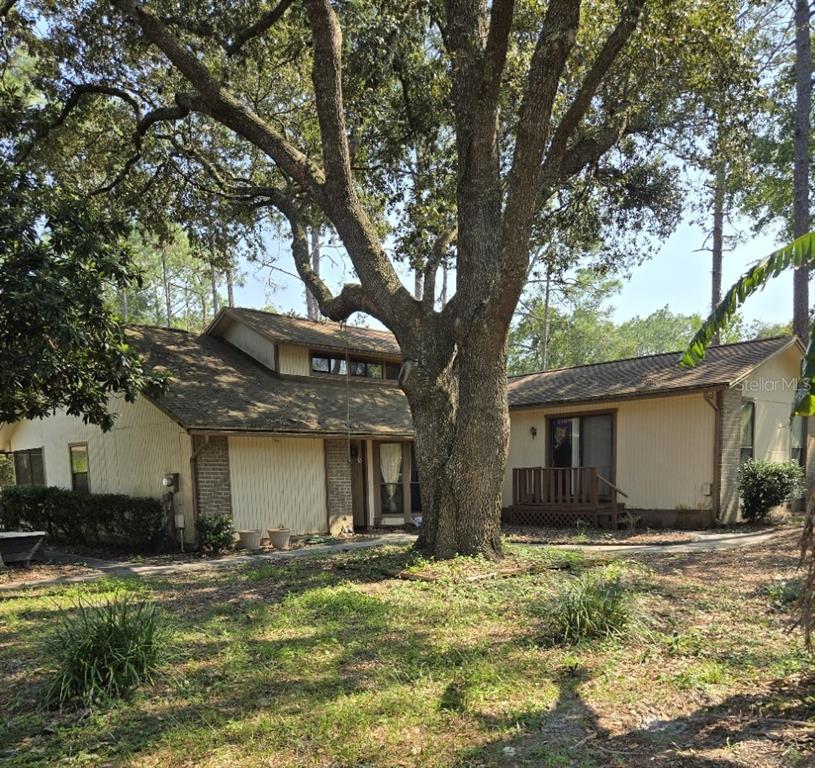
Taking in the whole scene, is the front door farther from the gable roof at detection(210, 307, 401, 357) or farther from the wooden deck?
the wooden deck

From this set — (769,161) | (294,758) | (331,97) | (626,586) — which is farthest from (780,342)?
(294,758)

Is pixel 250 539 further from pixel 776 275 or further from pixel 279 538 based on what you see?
pixel 776 275

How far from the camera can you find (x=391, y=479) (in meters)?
15.6

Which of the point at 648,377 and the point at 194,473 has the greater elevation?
the point at 648,377

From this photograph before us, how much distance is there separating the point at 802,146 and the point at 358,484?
14592 millimetres

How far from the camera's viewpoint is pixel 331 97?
8875mm

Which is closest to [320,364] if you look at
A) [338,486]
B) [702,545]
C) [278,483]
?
[338,486]

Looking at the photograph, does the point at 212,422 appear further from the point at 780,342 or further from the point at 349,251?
the point at 780,342

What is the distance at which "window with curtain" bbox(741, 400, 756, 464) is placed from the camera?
14.0 m

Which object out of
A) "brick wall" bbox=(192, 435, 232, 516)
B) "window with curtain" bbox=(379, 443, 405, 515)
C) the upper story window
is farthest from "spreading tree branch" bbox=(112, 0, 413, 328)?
the upper story window

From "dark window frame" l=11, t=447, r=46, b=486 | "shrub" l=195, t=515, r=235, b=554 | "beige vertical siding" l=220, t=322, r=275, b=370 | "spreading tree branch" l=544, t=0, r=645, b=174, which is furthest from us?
"dark window frame" l=11, t=447, r=46, b=486

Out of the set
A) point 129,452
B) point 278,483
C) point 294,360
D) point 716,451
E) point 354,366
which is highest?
point 294,360

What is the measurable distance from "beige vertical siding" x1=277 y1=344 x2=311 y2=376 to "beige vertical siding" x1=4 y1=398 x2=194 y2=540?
12.0ft

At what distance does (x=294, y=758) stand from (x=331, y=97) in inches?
338
